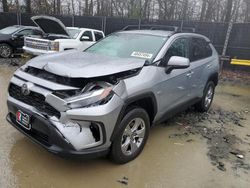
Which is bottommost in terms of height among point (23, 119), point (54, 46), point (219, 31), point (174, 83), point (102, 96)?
point (23, 119)

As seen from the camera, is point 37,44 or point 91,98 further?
point 37,44

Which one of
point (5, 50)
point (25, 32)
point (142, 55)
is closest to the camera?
point (142, 55)

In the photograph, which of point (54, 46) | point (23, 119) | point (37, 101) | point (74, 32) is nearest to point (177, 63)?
point (37, 101)

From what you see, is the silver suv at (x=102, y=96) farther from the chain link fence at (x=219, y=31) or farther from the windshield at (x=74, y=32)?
the chain link fence at (x=219, y=31)

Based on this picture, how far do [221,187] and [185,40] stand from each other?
2.57m

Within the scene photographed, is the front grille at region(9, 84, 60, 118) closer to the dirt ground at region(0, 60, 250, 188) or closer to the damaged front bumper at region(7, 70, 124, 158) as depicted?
the damaged front bumper at region(7, 70, 124, 158)

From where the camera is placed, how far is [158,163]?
377 cm

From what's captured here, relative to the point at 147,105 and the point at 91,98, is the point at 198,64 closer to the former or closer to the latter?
the point at 147,105

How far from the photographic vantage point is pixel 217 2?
2244 centimetres

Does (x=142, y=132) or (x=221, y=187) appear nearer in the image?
(x=221, y=187)

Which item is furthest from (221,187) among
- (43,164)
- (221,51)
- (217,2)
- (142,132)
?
(217,2)

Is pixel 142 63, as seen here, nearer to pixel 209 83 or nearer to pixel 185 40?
pixel 185 40

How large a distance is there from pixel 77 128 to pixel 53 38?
313 inches

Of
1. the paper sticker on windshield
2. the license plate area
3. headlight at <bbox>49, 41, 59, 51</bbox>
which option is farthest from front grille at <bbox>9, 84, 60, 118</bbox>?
headlight at <bbox>49, 41, 59, 51</bbox>
